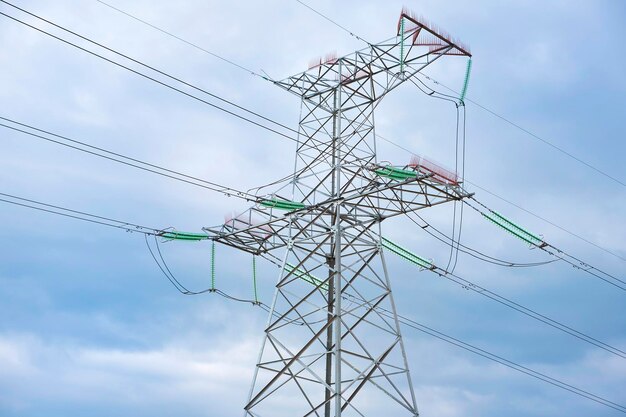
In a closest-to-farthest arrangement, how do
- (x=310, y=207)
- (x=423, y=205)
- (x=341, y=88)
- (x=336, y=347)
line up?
(x=336, y=347)
(x=423, y=205)
(x=310, y=207)
(x=341, y=88)

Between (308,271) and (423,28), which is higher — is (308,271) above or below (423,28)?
below

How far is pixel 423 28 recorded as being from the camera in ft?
84.1

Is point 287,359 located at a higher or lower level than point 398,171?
lower

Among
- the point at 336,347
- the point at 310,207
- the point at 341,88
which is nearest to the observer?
the point at 336,347

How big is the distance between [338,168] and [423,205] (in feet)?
11.7

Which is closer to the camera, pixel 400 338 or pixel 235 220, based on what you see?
pixel 400 338

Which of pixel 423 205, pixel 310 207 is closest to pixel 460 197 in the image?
pixel 423 205

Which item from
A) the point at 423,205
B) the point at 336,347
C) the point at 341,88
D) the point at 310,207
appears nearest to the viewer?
the point at 336,347

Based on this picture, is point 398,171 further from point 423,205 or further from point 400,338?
point 400,338

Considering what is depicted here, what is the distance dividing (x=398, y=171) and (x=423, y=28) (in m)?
5.23

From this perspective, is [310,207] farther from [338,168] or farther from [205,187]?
[205,187]

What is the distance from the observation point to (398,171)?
24062mm

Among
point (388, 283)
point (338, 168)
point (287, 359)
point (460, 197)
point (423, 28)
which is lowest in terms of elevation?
point (287, 359)

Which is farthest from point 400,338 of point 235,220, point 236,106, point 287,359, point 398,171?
point 236,106
